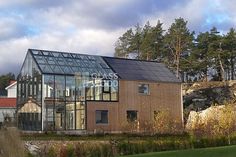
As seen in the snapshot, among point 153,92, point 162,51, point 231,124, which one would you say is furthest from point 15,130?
point 162,51

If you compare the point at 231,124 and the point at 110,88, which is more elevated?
the point at 110,88

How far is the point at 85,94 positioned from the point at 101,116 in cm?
235

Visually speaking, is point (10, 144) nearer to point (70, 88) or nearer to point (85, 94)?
point (70, 88)

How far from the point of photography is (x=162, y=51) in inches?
2459

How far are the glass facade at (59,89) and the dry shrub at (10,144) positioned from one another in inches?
1001

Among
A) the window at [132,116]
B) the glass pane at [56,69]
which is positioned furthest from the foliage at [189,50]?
the glass pane at [56,69]

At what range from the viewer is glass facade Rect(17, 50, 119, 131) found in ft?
115

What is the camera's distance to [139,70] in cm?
4262

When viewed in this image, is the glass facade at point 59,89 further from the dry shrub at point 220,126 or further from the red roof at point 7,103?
the red roof at point 7,103

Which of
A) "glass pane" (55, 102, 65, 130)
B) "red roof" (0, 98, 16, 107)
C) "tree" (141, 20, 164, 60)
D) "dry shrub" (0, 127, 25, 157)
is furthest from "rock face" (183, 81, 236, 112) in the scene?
"dry shrub" (0, 127, 25, 157)

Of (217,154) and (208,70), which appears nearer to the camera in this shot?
(217,154)

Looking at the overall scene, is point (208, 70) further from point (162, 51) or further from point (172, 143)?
point (172, 143)

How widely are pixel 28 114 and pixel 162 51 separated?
29.9 metres

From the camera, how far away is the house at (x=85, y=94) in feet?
116
